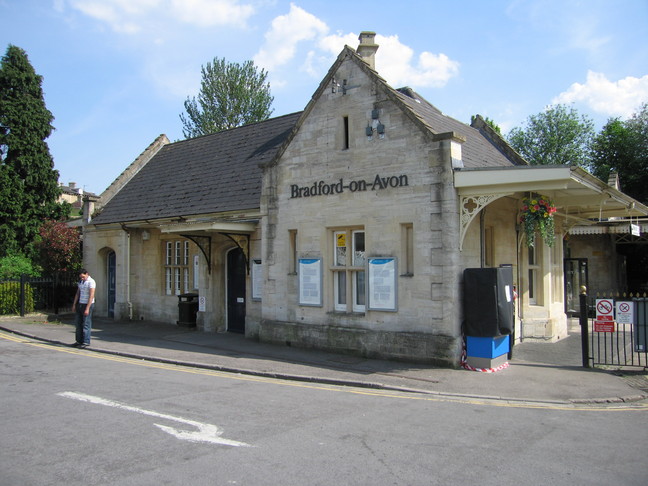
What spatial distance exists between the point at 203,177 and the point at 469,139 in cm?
950

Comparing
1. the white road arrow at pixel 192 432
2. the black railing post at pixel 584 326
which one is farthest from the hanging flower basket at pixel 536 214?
the white road arrow at pixel 192 432

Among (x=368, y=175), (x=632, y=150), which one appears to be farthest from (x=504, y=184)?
(x=632, y=150)

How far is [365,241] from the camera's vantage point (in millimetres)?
12062

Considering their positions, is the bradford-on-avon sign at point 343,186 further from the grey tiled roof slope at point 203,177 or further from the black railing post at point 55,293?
the black railing post at point 55,293

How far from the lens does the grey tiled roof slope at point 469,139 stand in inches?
524

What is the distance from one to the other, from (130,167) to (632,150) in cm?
2893

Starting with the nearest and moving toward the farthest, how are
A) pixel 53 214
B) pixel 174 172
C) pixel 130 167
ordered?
pixel 174 172 → pixel 130 167 → pixel 53 214

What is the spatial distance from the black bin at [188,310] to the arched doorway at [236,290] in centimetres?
149

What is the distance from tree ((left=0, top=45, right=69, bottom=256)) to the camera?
987 inches

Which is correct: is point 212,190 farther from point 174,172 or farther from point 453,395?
point 453,395

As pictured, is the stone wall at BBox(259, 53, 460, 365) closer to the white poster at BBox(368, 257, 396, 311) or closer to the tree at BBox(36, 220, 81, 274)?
the white poster at BBox(368, 257, 396, 311)

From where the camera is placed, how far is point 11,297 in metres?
19.9

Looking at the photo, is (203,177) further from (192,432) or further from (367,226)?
(192,432)

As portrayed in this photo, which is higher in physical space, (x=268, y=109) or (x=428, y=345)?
(x=268, y=109)
